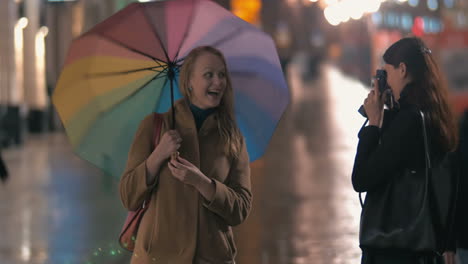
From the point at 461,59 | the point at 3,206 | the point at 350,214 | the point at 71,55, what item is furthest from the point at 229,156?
the point at 461,59

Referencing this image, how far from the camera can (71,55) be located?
145 inches

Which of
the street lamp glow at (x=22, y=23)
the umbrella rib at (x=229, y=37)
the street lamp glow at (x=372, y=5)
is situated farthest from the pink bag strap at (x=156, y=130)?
the street lamp glow at (x=372, y=5)

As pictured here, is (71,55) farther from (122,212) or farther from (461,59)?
(461,59)

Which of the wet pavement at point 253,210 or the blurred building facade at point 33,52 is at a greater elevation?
the blurred building facade at point 33,52

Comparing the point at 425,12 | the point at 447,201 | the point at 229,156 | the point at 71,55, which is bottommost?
the point at 447,201

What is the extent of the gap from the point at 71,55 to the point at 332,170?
12474mm

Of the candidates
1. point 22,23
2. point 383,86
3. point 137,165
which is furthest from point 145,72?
point 22,23

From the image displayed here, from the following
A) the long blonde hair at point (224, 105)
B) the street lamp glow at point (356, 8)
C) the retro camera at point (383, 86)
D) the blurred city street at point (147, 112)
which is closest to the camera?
the long blonde hair at point (224, 105)

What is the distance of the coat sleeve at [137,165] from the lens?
133 inches

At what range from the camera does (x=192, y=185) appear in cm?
334

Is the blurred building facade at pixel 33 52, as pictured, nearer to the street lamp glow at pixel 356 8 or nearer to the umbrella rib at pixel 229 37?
the street lamp glow at pixel 356 8

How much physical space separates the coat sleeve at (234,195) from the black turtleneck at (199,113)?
0.64ft

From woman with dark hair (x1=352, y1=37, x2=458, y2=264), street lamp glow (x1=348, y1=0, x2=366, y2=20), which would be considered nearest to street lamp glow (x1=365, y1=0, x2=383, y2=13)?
street lamp glow (x1=348, y1=0, x2=366, y2=20)

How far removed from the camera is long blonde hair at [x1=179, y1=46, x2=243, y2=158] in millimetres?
3445
